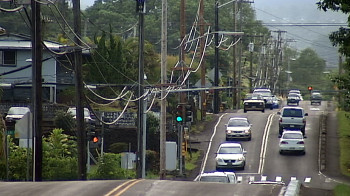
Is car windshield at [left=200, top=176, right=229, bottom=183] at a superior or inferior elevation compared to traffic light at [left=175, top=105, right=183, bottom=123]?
inferior

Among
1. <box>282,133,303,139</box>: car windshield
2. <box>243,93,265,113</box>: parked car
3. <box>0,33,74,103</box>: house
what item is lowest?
<box>282,133,303,139</box>: car windshield

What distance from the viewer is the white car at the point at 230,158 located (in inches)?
1951

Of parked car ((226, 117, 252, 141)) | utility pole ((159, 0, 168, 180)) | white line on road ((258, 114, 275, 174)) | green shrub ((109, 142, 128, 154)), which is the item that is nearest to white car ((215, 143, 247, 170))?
white line on road ((258, 114, 275, 174))

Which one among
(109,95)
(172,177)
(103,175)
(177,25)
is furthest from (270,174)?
(177,25)

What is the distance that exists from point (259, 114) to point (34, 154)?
45.7m

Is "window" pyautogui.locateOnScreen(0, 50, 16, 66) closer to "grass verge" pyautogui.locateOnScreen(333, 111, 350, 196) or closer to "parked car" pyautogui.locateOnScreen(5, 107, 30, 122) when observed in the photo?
"parked car" pyautogui.locateOnScreen(5, 107, 30, 122)

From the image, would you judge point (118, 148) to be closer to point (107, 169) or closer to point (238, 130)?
point (238, 130)

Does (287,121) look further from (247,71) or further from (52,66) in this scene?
(247,71)

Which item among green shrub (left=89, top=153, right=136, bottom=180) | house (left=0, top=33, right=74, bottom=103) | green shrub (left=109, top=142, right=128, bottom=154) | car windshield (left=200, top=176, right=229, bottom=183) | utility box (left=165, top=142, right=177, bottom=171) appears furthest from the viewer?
house (left=0, top=33, right=74, bottom=103)

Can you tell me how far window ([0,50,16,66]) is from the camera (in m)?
69.9

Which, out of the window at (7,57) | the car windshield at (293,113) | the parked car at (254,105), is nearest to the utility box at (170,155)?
the car windshield at (293,113)

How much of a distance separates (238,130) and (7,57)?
2126 centimetres

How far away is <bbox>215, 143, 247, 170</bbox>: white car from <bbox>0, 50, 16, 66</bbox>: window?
25544 millimetres

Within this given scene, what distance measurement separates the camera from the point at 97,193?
2288 centimetres
